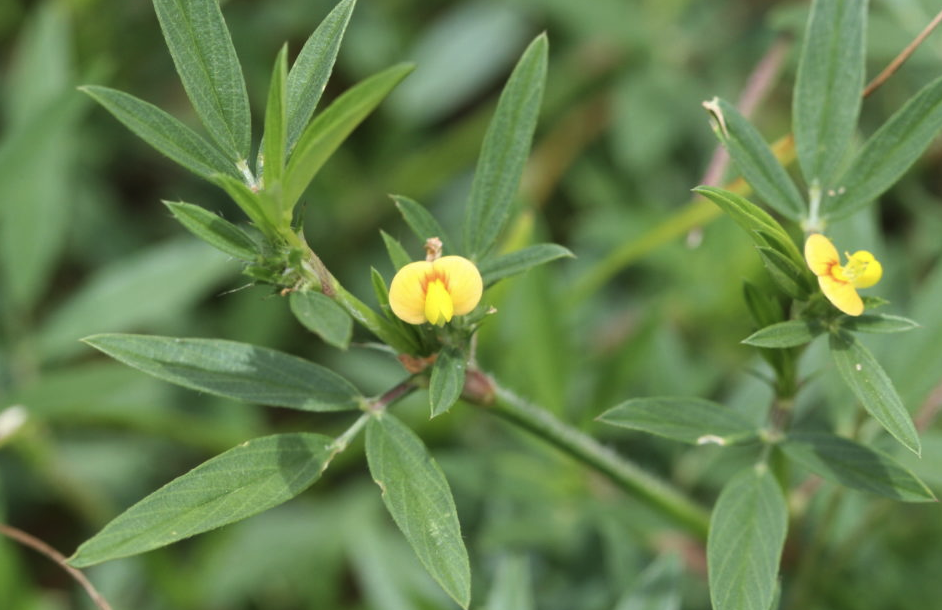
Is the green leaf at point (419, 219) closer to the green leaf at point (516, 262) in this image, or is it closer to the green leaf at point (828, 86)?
the green leaf at point (516, 262)

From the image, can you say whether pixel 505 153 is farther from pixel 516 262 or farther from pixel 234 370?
pixel 234 370

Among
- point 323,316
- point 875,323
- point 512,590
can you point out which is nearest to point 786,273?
point 875,323

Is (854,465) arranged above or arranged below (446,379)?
below

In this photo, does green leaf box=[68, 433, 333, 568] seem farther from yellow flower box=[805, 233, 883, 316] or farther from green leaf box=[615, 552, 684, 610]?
green leaf box=[615, 552, 684, 610]

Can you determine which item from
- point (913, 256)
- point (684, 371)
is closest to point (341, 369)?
point (684, 371)

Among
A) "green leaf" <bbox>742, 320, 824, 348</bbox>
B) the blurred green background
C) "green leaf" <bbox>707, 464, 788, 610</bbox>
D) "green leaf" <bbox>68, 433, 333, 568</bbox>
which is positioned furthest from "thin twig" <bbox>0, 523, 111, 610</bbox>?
"green leaf" <bbox>742, 320, 824, 348</bbox>
